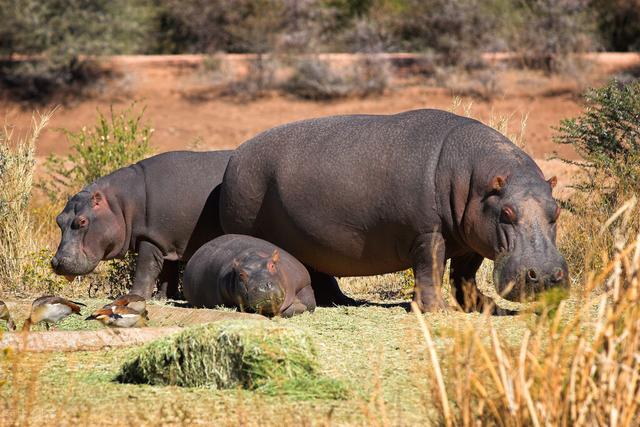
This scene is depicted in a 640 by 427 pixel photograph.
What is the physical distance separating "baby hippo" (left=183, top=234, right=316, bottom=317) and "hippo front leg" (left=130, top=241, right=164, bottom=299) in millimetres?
943

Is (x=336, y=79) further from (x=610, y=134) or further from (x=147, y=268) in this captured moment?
(x=147, y=268)

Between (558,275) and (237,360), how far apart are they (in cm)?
258

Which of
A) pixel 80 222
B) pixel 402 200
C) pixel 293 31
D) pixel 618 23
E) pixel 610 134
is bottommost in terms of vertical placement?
pixel 80 222

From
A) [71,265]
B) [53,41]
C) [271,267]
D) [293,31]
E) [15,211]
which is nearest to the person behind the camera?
[271,267]

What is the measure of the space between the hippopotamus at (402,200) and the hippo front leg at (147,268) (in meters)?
0.92

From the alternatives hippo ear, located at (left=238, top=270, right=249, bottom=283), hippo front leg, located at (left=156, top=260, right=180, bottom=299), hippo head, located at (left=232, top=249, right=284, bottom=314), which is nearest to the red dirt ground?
hippo front leg, located at (left=156, top=260, right=180, bottom=299)

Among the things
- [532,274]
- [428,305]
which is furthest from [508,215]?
[428,305]

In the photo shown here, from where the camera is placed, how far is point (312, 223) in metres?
8.83

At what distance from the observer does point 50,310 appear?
8016 millimetres

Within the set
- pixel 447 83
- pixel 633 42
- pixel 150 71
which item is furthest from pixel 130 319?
pixel 633 42

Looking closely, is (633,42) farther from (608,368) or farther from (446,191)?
(608,368)

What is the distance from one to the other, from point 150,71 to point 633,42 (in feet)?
33.8

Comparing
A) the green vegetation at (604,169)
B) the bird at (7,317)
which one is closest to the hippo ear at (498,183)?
the green vegetation at (604,169)

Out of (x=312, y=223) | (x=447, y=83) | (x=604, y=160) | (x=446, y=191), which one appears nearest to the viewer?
(x=446, y=191)
